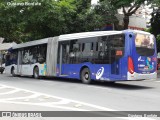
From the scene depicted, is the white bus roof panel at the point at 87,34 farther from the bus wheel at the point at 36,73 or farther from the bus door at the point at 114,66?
the bus wheel at the point at 36,73

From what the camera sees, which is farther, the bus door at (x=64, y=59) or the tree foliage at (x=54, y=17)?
the tree foliage at (x=54, y=17)

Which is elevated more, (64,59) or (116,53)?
(116,53)

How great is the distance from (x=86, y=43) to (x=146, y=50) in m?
3.59

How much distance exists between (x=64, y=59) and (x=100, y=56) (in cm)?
373

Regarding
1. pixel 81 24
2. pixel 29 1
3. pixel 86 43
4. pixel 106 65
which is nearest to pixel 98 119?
pixel 106 65

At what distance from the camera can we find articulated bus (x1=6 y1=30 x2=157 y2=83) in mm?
14625

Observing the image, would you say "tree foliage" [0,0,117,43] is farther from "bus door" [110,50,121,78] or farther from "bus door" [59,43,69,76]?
"bus door" [110,50,121,78]

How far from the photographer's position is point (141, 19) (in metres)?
38.8

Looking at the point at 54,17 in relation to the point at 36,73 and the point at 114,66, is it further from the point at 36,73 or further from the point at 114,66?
the point at 114,66

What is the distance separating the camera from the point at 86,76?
17297 millimetres

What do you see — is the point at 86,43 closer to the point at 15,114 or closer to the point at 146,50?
the point at 146,50

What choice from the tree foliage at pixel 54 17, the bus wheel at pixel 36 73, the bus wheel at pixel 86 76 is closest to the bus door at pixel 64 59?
the bus wheel at pixel 86 76

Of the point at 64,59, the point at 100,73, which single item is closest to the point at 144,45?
the point at 100,73

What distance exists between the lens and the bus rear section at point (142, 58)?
1449cm
